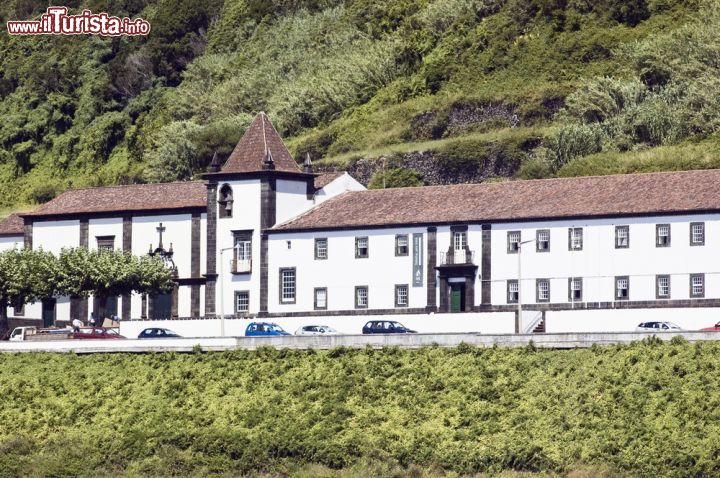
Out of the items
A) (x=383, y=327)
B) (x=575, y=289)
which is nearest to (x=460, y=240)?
(x=575, y=289)

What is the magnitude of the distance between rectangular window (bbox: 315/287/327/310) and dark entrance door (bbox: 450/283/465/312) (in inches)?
303

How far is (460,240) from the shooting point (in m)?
97.2

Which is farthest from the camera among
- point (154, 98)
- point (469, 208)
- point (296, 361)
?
point (154, 98)

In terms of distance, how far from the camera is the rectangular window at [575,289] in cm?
9338

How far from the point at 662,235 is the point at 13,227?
151 feet

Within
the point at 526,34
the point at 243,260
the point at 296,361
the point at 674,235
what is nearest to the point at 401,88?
the point at 526,34

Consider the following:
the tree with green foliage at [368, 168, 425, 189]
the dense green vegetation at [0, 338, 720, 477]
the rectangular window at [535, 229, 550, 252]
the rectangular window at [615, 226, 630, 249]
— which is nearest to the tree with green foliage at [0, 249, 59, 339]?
the dense green vegetation at [0, 338, 720, 477]

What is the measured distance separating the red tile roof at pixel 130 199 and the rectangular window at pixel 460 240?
18023 millimetres

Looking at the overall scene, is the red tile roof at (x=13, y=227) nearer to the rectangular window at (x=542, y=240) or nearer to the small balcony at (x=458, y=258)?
the small balcony at (x=458, y=258)

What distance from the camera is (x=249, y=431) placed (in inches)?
2648

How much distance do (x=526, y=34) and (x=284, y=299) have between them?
53.0 m

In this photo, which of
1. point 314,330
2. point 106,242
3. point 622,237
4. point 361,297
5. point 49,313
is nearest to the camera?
point 314,330

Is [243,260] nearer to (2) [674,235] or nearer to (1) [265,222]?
(1) [265,222]

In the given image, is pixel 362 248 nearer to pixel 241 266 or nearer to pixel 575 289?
pixel 241 266
